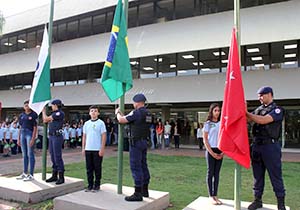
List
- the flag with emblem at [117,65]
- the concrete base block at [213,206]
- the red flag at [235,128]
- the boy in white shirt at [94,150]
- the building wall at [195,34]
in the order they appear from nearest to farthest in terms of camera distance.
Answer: the red flag at [235,128] < the concrete base block at [213,206] < the flag with emblem at [117,65] < the boy in white shirt at [94,150] < the building wall at [195,34]

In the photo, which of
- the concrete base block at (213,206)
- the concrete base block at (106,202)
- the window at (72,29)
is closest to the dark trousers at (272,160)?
the concrete base block at (213,206)

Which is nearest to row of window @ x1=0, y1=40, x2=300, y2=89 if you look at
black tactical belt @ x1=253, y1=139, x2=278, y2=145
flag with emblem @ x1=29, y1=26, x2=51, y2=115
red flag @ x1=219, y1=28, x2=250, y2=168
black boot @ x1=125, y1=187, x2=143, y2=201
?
flag with emblem @ x1=29, y1=26, x2=51, y2=115

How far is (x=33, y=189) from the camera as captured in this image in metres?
6.32

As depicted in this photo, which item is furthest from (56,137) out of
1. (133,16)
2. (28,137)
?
(133,16)

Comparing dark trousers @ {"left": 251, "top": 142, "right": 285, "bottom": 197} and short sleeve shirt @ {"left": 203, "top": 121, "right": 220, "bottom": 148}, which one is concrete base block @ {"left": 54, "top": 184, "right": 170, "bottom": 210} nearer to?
short sleeve shirt @ {"left": 203, "top": 121, "right": 220, "bottom": 148}

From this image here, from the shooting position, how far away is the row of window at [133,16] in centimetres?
1838

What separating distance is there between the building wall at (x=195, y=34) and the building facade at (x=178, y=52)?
1.8 inches

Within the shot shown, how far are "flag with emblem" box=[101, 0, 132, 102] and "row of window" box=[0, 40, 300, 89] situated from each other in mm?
12237

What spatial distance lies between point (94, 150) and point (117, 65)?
175cm

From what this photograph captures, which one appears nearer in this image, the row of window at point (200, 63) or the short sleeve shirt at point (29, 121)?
the short sleeve shirt at point (29, 121)

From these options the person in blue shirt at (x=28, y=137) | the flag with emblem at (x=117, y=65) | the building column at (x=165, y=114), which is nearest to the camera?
the flag with emblem at (x=117, y=65)

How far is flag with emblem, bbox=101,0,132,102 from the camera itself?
561 cm

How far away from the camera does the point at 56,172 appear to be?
7.04 metres

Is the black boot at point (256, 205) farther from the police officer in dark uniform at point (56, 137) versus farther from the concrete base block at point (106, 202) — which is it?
the police officer in dark uniform at point (56, 137)
